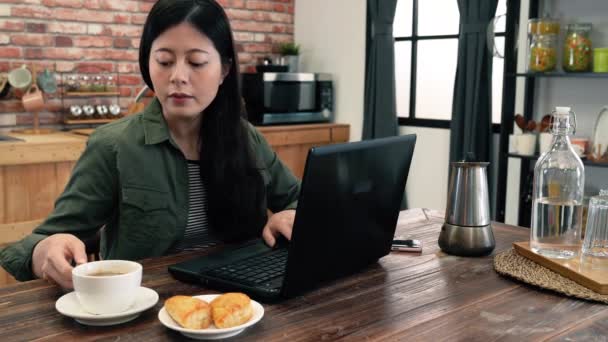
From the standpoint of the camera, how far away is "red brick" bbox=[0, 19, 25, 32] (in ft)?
11.4

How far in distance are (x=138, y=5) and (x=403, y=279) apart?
3.23m

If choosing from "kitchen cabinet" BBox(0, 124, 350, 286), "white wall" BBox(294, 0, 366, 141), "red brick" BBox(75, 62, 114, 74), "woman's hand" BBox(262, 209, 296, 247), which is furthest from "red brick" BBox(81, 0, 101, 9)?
"woman's hand" BBox(262, 209, 296, 247)

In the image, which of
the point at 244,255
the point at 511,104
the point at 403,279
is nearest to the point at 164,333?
the point at 244,255

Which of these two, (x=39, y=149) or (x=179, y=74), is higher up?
(x=179, y=74)

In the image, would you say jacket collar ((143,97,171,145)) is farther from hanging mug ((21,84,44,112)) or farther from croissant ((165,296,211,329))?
hanging mug ((21,84,44,112))

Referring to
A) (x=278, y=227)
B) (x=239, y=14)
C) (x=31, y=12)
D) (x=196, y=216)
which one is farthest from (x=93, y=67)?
(x=278, y=227)

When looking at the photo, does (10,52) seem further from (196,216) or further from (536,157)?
(536,157)

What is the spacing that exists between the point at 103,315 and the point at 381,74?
11.1ft

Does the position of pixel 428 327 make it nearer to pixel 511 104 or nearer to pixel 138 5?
pixel 511 104

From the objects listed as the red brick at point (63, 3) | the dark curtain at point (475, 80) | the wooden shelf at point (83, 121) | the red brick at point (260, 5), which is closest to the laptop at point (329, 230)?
the dark curtain at point (475, 80)

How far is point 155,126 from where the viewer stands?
1617 mm

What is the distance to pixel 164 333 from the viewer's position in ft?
3.24

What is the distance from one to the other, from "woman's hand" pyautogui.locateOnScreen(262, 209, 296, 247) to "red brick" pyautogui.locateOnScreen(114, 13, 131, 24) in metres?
2.82

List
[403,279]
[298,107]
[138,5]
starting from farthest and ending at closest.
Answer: [298,107] < [138,5] < [403,279]
